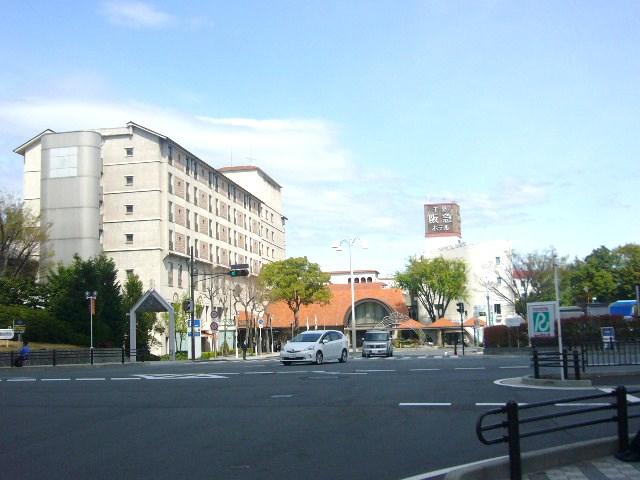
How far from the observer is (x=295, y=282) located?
75625 mm

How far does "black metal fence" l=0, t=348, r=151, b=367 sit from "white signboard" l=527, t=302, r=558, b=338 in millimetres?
26854

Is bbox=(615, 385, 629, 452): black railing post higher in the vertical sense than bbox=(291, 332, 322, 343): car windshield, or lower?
lower

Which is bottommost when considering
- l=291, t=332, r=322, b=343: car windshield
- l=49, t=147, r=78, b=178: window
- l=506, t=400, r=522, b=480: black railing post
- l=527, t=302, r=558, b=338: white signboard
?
l=506, t=400, r=522, b=480: black railing post

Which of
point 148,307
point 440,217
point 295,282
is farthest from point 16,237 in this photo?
point 440,217

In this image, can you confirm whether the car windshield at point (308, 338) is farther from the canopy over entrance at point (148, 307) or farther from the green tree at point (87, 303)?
the green tree at point (87, 303)

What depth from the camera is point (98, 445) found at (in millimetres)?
10750

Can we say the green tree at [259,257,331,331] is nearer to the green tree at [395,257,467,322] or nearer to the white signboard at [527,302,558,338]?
the green tree at [395,257,467,322]

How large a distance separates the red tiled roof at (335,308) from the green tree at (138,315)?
90.8 ft

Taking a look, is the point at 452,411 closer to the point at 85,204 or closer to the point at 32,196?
the point at 85,204

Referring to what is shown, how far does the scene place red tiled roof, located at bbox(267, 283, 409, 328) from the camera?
90188mm

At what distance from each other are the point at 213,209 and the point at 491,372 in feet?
196

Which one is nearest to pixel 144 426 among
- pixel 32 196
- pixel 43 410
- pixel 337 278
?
pixel 43 410

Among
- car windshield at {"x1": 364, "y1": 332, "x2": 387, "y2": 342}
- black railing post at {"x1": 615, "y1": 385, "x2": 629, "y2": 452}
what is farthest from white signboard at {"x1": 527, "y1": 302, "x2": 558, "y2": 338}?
car windshield at {"x1": 364, "y1": 332, "x2": 387, "y2": 342}

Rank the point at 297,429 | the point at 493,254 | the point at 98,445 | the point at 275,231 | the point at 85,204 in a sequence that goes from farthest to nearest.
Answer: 1. the point at 275,231
2. the point at 493,254
3. the point at 85,204
4. the point at 297,429
5. the point at 98,445
